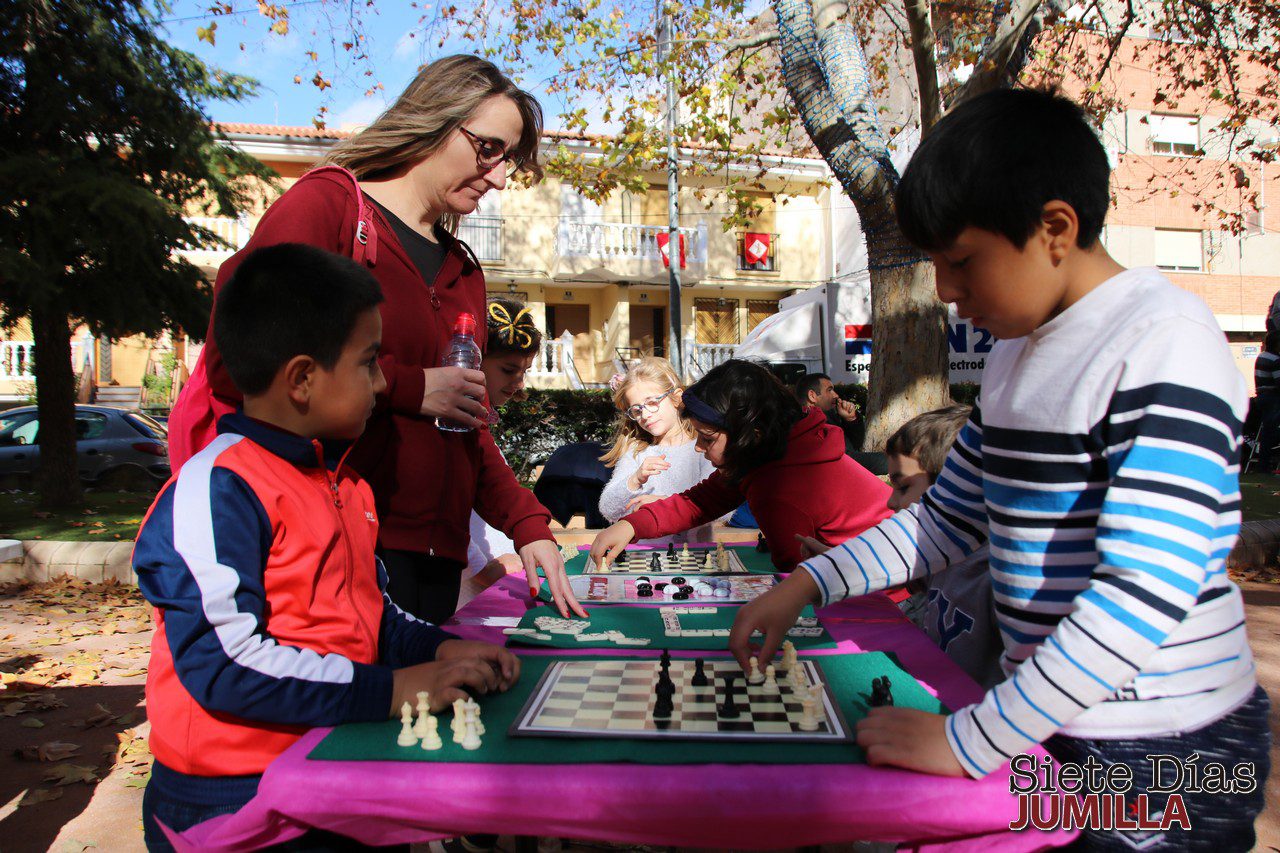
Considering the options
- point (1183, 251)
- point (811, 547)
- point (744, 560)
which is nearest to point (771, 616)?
point (811, 547)

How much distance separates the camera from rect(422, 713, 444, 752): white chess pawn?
1.29m

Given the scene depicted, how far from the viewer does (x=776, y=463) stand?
2.91m

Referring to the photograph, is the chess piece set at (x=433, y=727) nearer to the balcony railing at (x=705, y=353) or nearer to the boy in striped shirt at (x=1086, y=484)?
the boy in striped shirt at (x=1086, y=484)

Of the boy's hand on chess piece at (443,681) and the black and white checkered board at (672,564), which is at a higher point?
the boy's hand on chess piece at (443,681)

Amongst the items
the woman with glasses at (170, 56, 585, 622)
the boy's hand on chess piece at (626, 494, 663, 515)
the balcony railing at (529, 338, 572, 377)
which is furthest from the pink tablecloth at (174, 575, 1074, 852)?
the balcony railing at (529, 338, 572, 377)

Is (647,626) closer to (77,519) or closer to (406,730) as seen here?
(406,730)

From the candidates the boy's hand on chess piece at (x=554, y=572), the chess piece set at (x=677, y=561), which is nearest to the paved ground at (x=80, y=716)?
the chess piece set at (x=677, y=561)

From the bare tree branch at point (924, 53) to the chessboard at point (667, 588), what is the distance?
5993 millimetres

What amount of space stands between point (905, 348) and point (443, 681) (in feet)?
22.9

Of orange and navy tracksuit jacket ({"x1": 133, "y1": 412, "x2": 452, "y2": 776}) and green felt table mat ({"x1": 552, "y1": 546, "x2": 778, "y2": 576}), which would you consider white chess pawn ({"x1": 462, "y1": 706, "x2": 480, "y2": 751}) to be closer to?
orange and navy tracksuit jacket ({"x1": 133, "y1": 412, "x2": 452, "y2": 776})

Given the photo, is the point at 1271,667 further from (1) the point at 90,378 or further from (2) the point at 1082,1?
(1) the point at 90,378

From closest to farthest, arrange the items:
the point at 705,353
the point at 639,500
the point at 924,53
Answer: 1. the point at 639,500
2. the point at 924,53
3. the point at 705,353

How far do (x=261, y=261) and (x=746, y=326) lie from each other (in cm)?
2482

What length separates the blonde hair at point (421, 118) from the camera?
203 centimetres
